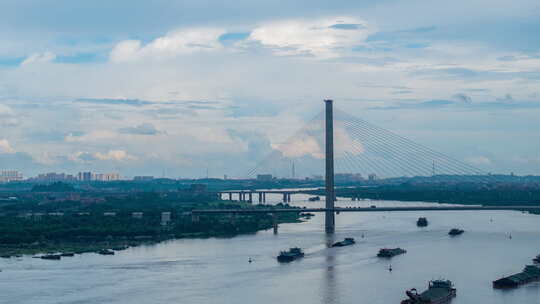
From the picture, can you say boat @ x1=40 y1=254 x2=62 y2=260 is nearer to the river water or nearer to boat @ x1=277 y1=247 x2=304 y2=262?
the river water

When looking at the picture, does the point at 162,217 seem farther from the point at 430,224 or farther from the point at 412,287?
the point at 412,287

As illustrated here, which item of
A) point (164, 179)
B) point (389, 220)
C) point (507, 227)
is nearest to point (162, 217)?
point (389, 220)

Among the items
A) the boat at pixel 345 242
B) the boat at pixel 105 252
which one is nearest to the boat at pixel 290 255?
the boat at pixel 345 242

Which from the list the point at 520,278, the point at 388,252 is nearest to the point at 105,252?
the point at 388,252

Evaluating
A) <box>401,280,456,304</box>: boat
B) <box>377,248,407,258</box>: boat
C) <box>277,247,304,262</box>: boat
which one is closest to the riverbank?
<box>277,247,304,262</box>: boat

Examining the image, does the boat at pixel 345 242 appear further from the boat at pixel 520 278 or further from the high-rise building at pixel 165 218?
the high-rise building at pixel 165 218

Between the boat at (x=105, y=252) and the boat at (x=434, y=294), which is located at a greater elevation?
the boat at (x=105, y=252)
